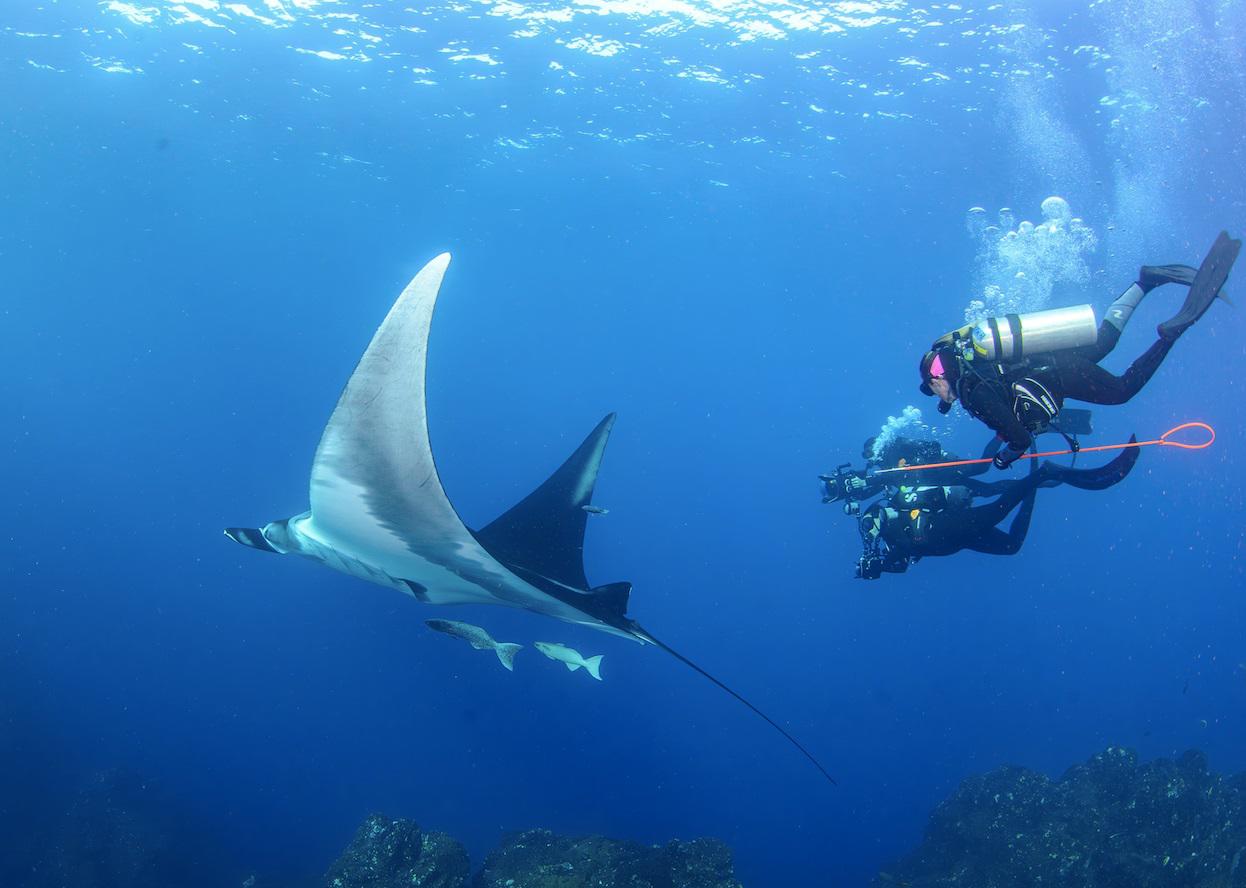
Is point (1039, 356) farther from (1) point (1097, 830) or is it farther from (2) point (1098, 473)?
(1) point (1097, 830)

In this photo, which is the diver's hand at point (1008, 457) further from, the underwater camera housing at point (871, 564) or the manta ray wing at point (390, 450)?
the manta ray wing at point (390, 450)

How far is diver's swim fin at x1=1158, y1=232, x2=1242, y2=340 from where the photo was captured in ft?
13.7

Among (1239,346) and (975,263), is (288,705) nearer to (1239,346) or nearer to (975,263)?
(975,263)

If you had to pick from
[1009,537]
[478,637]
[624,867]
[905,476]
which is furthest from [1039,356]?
[624,867]

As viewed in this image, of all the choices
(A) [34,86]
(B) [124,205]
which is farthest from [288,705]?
(B) [124,205]

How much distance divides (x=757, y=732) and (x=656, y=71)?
85.9ft

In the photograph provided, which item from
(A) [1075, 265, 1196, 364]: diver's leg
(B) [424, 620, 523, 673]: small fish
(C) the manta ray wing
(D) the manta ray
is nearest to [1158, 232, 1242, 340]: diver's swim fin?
(A) [1075, 265, 1196, 364]: diver's leg

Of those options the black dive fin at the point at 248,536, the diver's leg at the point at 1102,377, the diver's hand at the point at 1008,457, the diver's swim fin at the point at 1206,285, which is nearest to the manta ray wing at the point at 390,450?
the black dive fin at the point at 248,536

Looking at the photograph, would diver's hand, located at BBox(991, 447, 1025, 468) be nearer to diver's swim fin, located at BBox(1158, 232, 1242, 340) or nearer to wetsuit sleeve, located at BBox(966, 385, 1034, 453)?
wetsuit sleeve, located at BBox(966, 385, 1034, 453)

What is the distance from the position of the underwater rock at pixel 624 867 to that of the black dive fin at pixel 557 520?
3.37 metres

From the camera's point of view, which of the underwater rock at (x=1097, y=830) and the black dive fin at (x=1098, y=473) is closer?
the black dive fin at (x=1098, y=473)

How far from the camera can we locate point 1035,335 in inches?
165

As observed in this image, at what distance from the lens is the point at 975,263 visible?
35.4 metres

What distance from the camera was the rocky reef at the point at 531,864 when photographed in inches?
260
